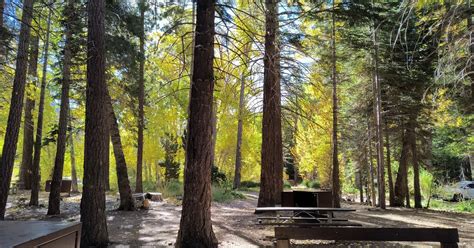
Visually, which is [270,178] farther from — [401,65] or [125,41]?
[401,65]

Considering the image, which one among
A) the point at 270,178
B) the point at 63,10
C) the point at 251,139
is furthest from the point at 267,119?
the point at 251,139

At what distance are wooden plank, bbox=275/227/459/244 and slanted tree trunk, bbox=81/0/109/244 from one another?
355cm

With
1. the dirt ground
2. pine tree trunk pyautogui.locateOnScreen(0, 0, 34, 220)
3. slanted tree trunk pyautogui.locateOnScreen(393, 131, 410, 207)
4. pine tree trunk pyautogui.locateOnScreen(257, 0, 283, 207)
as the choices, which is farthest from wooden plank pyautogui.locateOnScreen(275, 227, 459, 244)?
slanted tree trunk pyautogui.locateOnScreen(393, 131, 410, 207)

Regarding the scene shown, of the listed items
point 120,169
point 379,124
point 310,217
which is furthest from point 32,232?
point 379,124

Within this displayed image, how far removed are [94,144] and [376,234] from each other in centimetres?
476

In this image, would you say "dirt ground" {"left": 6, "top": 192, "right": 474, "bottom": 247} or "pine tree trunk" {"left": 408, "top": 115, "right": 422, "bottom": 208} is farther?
"pine tree trunk" {"left": 408, "top": 115, "right": 422, "bottom": 208}

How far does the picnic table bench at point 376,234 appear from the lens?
4.25 metres

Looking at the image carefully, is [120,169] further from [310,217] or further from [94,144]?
[310,217]

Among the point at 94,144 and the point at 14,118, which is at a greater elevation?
the point at 14,118

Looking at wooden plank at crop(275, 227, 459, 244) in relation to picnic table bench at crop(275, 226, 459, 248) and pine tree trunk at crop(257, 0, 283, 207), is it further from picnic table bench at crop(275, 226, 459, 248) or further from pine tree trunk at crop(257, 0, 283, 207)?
pine tree trunk at crop(257, 0, 283, 207)

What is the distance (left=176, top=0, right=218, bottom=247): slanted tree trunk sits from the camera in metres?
5.55

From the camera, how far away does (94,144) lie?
6.49 metres

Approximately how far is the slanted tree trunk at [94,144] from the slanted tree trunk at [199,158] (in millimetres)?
1743

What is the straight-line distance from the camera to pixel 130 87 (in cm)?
1516
